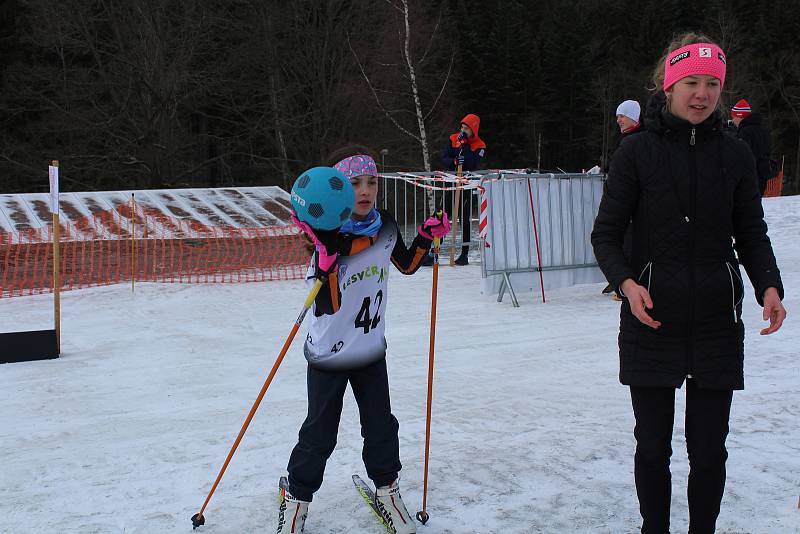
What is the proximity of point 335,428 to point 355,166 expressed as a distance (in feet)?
3.69

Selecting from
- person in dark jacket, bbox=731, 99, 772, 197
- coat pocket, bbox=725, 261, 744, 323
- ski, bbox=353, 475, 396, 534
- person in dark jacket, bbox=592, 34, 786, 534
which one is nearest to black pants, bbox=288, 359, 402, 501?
ski, bbox=353, 475, 396, 534

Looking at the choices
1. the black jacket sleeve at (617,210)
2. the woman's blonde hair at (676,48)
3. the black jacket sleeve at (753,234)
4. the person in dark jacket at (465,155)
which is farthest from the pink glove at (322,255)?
the person in dark jacket at (465,155)

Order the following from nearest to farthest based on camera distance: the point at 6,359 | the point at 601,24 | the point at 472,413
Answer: the point at 472,413
the point at 6,359
the point at 601,24

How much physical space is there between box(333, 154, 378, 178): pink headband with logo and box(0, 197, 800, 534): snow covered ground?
1.59 meters

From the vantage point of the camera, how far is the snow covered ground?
11.9ft

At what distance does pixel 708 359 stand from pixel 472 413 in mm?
2564

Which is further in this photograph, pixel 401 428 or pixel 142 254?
pixel 142 254

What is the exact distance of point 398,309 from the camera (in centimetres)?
880

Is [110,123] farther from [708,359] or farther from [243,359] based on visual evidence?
[708,359]

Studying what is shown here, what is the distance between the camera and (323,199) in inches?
113

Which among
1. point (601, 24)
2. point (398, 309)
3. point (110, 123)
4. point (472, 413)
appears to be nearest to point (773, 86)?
point (601, 24)

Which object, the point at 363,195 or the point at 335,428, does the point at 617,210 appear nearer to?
the point at 363,195

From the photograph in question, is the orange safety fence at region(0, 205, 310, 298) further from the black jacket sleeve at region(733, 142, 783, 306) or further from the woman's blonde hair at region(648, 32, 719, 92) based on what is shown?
the black jacket sleeve at region(733, 142, 783, 306)

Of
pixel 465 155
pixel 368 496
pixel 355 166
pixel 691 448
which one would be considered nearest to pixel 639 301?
pixel 691 448
